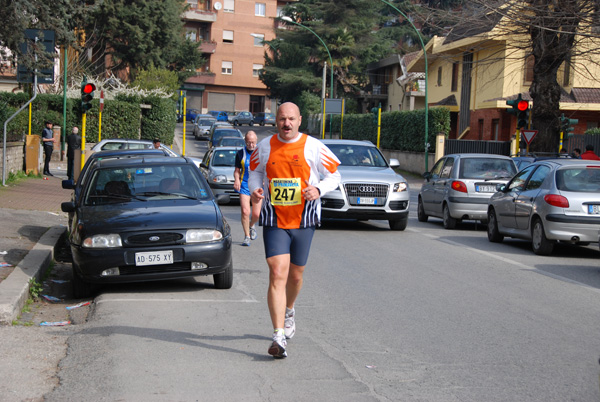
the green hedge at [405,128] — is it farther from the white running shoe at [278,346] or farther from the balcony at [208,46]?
the balcony at [208,46]

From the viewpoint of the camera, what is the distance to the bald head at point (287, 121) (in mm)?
6141

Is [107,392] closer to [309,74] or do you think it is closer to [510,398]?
→ [510,398]

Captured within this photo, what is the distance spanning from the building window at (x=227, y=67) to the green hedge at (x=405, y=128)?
4083cm

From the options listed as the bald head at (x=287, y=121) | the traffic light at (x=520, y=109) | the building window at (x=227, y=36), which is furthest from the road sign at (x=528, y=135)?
the building window at (x=227, y=36)

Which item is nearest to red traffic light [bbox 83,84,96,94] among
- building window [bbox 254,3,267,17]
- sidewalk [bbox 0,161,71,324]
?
sidewalk [bbox 0,161,71,324]

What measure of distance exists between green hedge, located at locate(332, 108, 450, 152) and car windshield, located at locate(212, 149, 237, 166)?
57.5 ft

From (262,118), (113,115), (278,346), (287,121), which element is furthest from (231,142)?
(262,118)

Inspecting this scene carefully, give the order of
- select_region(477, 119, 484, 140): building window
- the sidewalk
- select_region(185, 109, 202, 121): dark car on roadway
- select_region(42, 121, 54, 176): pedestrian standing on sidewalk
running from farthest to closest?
select_region(185, 109, 202, 121): dark car on roadway → select_region(477, 119, 484, 140): building window → select_region(42, 121, 54, 176): pedestrian standing on sidewalk → the sidewalk

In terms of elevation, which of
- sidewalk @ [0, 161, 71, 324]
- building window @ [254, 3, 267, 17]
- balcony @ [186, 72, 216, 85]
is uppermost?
building window @ [254, 3, 267, 17]

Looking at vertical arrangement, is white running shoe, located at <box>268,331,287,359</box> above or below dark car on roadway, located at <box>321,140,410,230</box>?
below

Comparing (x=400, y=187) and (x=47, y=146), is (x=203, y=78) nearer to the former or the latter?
(x=47, y=146)

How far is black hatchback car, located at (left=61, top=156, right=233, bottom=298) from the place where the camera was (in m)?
8.51

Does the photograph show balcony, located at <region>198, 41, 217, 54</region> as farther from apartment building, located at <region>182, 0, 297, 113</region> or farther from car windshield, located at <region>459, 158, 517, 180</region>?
car windshield, located at <region>459, 158, 517, 180</region>

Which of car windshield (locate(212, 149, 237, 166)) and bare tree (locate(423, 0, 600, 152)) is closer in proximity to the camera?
bare tree (locate(423, 0, 600, 152))
